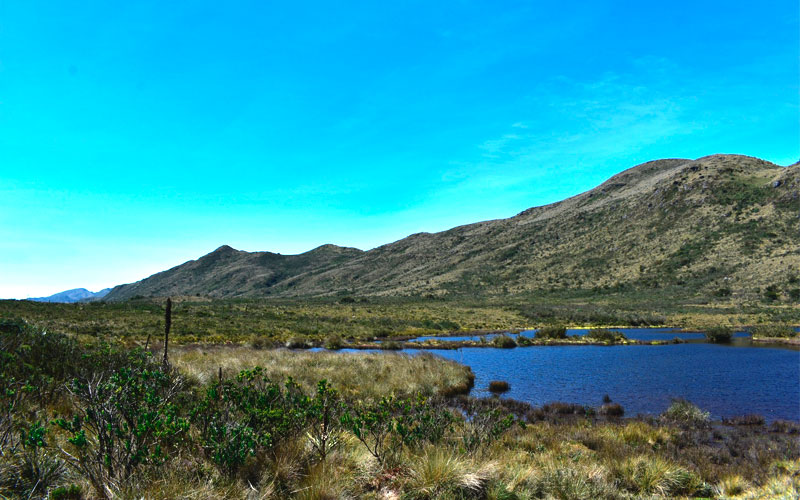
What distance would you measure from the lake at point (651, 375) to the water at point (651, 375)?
34 millimetres

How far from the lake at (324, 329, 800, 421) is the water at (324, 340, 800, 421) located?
3 centimetres

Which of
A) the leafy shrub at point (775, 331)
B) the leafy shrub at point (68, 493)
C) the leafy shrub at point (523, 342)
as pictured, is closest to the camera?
the leafy shrub at point (68, 493)

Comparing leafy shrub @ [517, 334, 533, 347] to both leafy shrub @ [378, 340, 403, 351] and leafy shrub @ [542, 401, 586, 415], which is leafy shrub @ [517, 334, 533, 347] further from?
leafy shrub @ [542, 401, 586, 415]

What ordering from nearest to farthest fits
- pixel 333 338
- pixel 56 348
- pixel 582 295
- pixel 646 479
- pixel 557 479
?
pixel 557 479 < pixel 646 479 < pixel 56 348 < pixel 333 338 < pixel 582 295

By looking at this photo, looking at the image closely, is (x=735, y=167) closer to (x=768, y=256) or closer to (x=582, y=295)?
(x=768, y=256)

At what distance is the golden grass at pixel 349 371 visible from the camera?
18.4 meters

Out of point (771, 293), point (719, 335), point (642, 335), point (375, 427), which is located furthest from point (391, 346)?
point (771, 293)

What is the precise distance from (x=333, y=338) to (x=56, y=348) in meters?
30.5

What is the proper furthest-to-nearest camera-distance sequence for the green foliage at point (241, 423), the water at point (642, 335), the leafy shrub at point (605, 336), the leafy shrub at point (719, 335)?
the water at point (642, 335), the leafy shrub at point (605, 336), the leafy shrub at point (719, 335), the green foliage at point (241, 423)

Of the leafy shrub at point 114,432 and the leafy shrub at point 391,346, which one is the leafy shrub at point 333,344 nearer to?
the leafy shrub at point 391,346

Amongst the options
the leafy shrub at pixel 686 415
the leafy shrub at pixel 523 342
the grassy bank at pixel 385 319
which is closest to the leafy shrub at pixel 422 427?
the leafy shrub at pixel 686 415

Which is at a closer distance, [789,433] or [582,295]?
[789,433]

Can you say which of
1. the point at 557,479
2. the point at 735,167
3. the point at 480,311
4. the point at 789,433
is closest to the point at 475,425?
the point at 557,479

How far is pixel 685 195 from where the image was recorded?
11712 centimetres
